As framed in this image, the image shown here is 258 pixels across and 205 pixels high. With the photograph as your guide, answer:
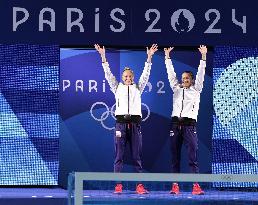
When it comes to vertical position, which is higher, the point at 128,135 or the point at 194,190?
the point at 128,135

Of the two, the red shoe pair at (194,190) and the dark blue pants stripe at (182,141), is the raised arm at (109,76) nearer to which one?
the dark blue pants stripe at (182,141)

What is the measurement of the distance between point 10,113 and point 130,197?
125 inches

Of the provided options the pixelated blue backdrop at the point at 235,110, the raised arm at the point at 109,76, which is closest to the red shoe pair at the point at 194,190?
the pixelated blue backdrop at the point at 235,110

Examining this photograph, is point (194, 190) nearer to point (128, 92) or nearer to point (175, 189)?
point (175, 189)

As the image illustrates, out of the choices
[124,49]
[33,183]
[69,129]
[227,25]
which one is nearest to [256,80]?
[227,25]

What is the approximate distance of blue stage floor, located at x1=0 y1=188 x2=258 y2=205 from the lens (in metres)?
10.5

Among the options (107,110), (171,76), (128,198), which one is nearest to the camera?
(128,198)

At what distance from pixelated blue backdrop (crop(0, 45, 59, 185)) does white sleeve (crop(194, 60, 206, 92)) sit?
250 centimetres

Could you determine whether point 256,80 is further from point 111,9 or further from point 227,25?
point 111,9

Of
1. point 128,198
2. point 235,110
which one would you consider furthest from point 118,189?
point 235,110

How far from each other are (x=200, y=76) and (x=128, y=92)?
116 cm

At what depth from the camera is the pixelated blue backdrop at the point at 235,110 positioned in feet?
43.0

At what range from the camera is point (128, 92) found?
39.1 feet

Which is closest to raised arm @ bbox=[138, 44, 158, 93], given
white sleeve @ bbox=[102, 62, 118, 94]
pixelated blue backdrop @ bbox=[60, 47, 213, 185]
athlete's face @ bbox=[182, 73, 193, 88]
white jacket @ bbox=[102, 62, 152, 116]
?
white jacket @ bbox=[102, 62, 152, 116]
